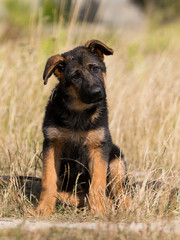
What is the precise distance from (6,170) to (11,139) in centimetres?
80

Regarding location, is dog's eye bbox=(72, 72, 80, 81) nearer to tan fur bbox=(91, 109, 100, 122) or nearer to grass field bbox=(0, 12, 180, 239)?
tan fur bbox=(91, 109, 100, 122)

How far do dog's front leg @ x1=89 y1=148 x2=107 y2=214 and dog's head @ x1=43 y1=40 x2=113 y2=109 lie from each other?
591mm

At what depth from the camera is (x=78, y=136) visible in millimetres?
4520

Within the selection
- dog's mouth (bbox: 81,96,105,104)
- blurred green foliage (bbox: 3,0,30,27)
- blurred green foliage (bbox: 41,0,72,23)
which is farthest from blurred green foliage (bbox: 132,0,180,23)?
dog's mouth (bbox: 81,96,105,104)

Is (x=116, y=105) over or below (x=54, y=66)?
below

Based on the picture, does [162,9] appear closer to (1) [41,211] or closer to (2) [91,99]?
(2) [91,99]

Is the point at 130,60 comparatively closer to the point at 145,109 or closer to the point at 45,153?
the point at 145,109

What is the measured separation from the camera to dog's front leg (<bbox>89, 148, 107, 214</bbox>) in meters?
4.33

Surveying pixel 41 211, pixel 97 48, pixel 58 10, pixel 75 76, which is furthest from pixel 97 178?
pixel 58 10

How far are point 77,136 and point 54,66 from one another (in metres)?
0.79

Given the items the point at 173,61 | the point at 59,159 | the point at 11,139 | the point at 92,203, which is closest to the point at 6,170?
the point at 11,139

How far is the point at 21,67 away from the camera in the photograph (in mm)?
7184

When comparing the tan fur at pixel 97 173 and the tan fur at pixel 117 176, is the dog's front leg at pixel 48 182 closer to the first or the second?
the tan fur at pixel 97 173

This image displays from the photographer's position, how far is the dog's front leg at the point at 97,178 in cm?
433
